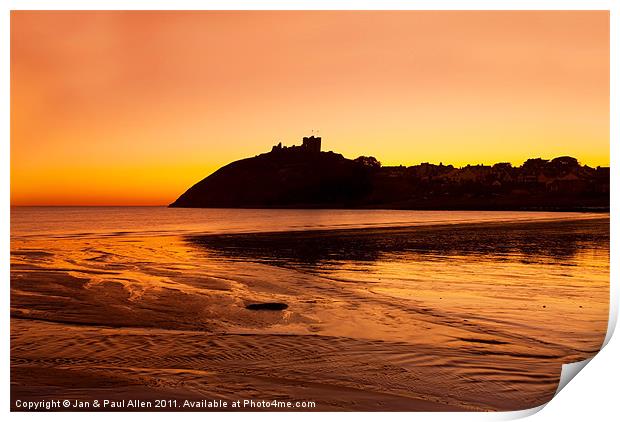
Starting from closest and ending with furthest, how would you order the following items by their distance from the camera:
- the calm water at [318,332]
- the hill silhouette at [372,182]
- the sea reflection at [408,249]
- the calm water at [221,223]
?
the calm water at [318,332] → the hill silhouette at [372,182] → the sea reflection at [408,249] → the calm water at [221,223]

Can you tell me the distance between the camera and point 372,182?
61.9 feet

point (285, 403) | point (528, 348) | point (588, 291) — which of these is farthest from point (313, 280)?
point (285, 403)

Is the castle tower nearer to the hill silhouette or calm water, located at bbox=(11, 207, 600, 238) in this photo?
the hill silhouette

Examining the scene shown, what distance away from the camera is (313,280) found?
9570mm

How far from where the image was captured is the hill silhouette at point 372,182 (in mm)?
10820

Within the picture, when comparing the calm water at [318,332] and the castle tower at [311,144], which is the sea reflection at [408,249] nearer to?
the calm water at [318,332]

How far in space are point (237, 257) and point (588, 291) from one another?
7.52m

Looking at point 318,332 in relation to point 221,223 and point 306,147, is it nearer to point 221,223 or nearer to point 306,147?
point 306,147

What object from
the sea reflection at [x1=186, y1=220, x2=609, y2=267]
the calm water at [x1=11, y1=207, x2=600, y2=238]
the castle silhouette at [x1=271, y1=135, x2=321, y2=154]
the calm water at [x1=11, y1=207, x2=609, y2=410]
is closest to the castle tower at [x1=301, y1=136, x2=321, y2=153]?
the castle silhouette at [x1=271, y1=135, x2=321, y2=154]

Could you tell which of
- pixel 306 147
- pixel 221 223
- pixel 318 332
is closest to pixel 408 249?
pixel 306 147

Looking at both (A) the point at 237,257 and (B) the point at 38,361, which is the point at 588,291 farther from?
(A) the point at 237,257

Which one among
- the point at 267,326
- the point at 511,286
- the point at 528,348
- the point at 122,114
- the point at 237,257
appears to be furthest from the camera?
the point at 237,257

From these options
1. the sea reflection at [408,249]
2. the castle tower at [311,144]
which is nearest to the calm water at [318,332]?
the sea reflection at [408,249]

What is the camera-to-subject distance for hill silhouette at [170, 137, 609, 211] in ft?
35.5
